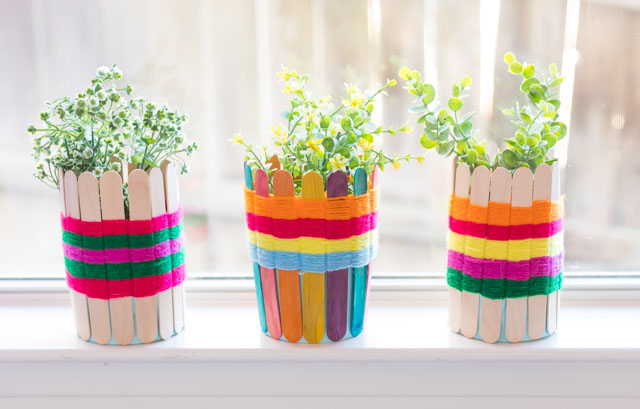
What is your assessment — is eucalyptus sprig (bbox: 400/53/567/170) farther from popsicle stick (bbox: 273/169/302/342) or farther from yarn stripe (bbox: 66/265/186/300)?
yarn stripe (bbox: 66/265/186/300)

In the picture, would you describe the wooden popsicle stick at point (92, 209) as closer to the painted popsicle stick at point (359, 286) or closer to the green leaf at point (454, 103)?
the painted popsicle stick at point (359, 286)

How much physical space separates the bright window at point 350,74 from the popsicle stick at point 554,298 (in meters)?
0.22

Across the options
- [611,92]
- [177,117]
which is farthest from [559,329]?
[177,117]

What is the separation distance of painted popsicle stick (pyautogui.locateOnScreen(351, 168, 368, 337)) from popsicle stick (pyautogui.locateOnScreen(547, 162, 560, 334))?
0.87 ft

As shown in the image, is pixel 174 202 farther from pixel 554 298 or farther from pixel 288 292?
pixel 554 298

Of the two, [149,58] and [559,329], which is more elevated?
[149,58]

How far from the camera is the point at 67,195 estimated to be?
872 mm

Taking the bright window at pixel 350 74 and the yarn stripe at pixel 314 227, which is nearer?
the yarn stripe at pixel 314 227

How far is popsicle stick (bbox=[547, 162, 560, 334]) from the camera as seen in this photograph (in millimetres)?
865

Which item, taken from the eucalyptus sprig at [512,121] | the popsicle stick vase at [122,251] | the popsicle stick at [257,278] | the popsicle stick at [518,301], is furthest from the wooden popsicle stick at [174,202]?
the popsicle stick at [518,301]

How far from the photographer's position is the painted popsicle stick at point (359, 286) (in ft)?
2.81

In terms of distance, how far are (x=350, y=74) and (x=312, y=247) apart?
36 centimetres

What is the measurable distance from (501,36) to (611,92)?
0.22 m

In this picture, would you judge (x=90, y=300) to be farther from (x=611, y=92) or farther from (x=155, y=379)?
(x=611, y=92)
